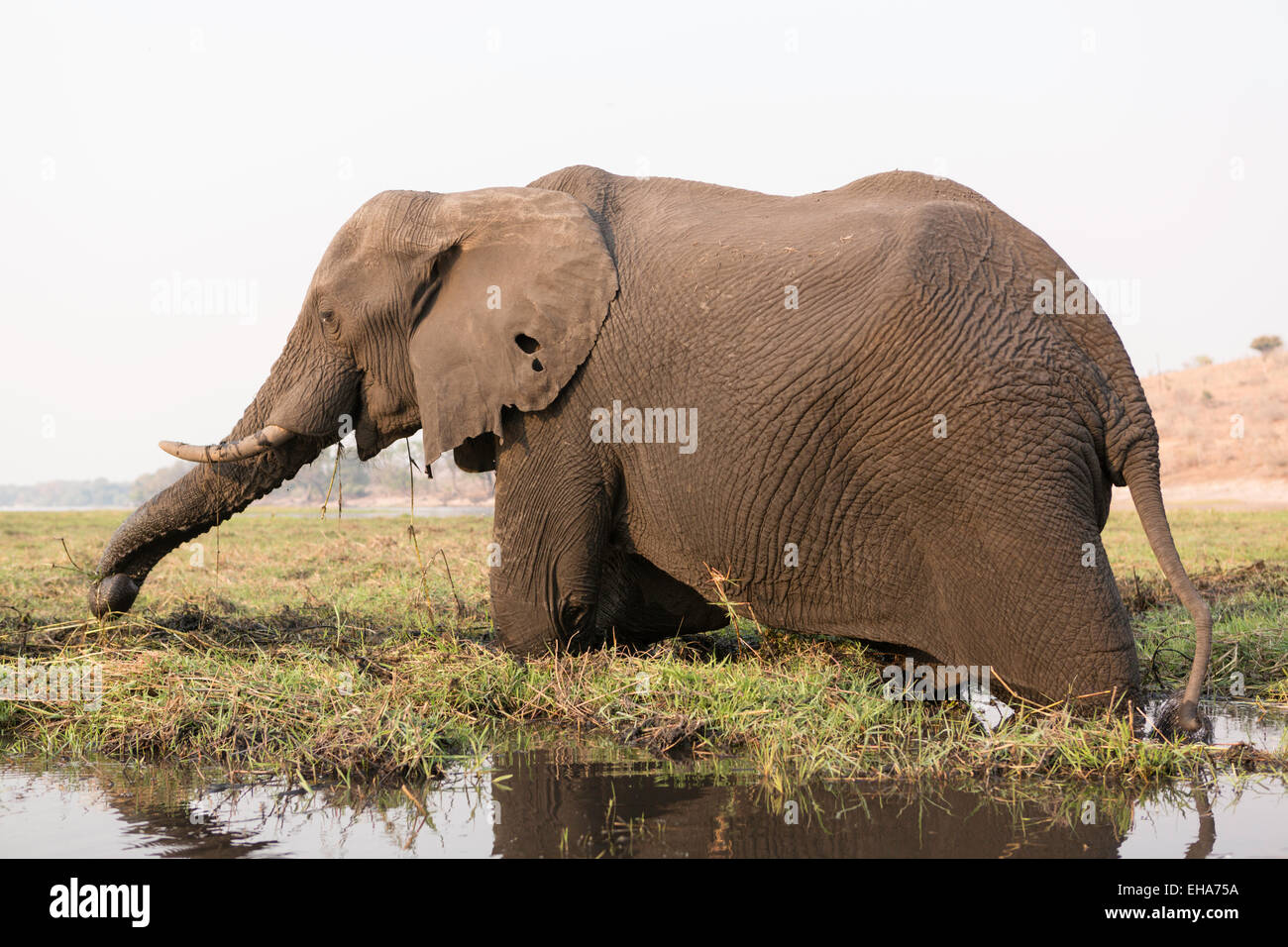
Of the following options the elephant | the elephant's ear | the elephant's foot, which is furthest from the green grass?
the elephant's ear

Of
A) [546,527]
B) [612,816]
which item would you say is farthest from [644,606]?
[612,816]

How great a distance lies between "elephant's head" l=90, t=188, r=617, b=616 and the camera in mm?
6582

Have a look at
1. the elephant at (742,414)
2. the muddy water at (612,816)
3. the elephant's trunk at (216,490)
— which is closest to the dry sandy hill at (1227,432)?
the elephant at (742,414)

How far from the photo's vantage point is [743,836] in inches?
168

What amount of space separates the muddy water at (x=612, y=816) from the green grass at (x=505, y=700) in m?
0.21

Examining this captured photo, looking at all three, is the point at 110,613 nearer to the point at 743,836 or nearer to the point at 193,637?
the point at 193,637

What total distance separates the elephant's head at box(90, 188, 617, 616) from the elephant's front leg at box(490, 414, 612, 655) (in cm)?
22

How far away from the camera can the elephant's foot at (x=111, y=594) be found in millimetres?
7348

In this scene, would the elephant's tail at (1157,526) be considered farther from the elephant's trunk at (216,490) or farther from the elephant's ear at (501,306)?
the elephant's trunk at (216,490)

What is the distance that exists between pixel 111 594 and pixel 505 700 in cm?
266

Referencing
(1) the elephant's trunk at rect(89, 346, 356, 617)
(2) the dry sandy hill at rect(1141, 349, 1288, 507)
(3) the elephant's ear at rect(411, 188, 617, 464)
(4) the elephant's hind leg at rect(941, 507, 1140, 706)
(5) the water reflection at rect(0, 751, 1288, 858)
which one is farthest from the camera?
(2) the dry sandy hill at rect(1141, 349, 1288, 507)

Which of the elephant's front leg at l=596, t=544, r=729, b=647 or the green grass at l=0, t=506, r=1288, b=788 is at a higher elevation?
the elephant's front leg at l=596, t=544, r=729, b=647

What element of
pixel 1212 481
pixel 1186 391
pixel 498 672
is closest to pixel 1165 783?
pixel 498 672

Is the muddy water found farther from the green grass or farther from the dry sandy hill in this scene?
the dry sandy hill
